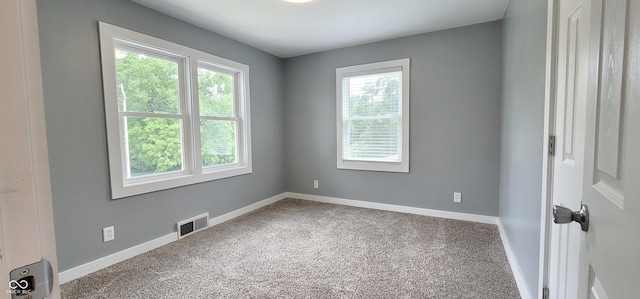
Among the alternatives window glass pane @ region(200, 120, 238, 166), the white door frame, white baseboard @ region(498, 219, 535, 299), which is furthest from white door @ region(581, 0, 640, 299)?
window glass pane @ region(200, 120, 238, 166)

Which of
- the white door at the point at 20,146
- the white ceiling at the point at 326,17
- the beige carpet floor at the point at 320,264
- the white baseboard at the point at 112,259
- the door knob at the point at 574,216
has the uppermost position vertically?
the white ceiling at the point at 326,17

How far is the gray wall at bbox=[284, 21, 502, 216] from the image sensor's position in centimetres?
313

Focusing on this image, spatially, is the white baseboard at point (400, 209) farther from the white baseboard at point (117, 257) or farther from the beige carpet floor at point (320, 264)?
the white baseboard at point (117, 257)

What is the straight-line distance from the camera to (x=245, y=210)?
12.4 feet

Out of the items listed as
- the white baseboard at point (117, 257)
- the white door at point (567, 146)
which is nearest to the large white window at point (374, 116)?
the white baseboard at point (117, 257)

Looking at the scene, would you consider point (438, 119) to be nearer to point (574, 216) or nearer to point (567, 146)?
point (567, 146)

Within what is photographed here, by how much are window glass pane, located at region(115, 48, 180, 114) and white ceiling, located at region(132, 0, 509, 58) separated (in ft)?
1.71

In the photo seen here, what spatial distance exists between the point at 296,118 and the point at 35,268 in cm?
408

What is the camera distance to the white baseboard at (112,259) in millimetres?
2078

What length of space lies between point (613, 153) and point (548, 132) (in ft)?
3.39

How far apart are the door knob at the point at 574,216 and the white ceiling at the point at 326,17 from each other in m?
2.44

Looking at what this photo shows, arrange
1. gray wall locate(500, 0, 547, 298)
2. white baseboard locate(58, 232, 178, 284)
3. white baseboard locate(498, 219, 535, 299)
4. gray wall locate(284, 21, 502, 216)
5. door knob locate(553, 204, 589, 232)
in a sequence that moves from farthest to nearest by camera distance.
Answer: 1. gray wall locate(284, 21, 502, 216)
2. white baseboard locate(58, 232, 178, 284)
3. white baseboard locate(498, 219, 535, 299)
4. gray wall locate(500, 0, 547, 298)
5. door knob locate(553, 204, 589, 232)

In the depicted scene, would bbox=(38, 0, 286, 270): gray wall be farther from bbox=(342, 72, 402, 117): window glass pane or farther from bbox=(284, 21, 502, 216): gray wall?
bbox=(342, 72, 402, 117): window glass pane

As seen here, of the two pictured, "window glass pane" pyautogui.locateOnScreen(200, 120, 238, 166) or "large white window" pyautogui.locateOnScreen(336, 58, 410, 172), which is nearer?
"window glass pane" pyautogui.locateOnScreen(200, 120, 238, 166)
